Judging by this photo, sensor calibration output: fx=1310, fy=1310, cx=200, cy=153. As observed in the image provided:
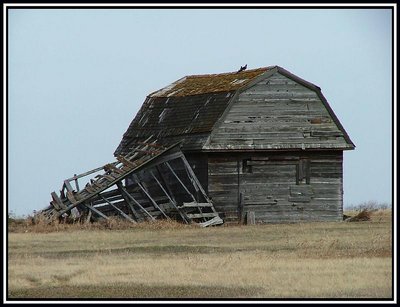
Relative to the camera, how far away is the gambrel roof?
47438mm

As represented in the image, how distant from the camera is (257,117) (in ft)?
158

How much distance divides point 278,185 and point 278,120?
7.86ft

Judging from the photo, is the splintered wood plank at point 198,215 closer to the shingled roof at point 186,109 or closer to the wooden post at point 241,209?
the wooden post at point 241,209

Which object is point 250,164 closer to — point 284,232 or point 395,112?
point 284,232

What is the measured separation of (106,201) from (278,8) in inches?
656

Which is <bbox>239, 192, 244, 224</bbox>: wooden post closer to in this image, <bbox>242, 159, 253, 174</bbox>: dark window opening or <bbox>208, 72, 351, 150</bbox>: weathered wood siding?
<bbox>242, 159, 253, 174</bbox>: dark window opening

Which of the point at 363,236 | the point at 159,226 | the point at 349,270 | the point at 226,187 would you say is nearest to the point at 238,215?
the point at 226,187

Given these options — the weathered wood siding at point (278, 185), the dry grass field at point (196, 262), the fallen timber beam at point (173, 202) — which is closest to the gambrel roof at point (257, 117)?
the weathered wood siding at point (278, 185)

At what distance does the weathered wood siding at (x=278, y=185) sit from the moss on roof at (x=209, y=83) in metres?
3.00

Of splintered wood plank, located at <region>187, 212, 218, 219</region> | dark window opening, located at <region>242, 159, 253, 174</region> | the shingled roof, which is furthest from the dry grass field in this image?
the shingled roof

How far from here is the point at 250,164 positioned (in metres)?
47.7

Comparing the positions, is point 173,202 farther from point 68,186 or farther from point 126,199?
point 68,186

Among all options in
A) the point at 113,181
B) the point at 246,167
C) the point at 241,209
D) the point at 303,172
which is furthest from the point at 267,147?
the point at 113,181

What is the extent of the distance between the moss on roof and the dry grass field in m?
7.22
